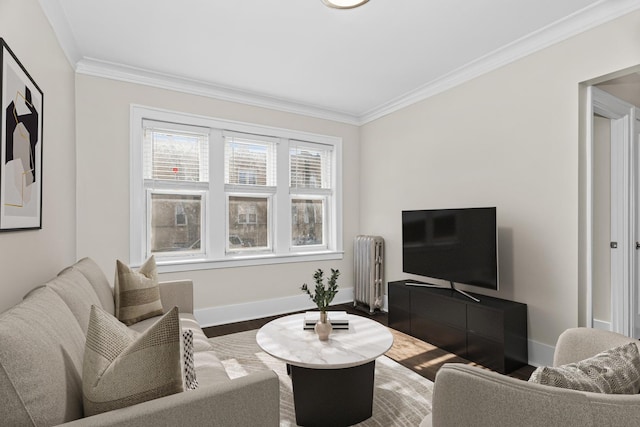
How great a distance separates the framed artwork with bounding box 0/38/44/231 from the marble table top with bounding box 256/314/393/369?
1474mm

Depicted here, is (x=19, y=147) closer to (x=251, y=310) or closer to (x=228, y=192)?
(x=228, y=192)

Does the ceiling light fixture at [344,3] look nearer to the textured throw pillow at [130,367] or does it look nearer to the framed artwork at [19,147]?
the framed artwork at [19,147]

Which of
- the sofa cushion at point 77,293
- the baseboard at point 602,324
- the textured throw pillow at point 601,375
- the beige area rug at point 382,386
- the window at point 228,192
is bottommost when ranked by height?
the beige area rug at point 382,386

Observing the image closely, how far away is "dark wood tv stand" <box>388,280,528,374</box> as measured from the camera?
260 cm

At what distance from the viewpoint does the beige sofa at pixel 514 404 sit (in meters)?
0.87

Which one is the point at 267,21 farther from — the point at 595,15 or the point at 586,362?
the point at 586,362

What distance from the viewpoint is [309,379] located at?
6.26 feet

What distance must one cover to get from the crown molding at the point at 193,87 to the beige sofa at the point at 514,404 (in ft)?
11.7

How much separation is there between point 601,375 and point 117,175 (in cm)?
371

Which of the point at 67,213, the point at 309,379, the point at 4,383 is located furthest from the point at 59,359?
the point at 67,213

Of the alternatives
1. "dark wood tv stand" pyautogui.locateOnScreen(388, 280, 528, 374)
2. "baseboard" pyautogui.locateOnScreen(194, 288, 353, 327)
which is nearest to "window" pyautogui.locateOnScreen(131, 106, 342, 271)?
"baseboard" pyautogui.locateOnScreen(194, 288, 353, 327)

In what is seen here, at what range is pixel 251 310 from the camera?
3936 mm

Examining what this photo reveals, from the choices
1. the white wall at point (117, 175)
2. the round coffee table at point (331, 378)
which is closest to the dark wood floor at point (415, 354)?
the white wall at point (117, 175)

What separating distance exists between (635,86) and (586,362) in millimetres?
3055
